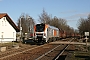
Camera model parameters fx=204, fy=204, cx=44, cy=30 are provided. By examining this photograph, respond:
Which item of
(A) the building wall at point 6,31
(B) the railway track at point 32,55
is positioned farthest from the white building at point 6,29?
(B) the railway track at point 32,55

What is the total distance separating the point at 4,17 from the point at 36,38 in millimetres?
11300

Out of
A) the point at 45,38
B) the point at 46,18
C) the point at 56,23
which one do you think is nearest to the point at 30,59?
the point at 45,38

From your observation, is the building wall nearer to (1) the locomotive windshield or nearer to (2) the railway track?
(1) the locomotive windshield

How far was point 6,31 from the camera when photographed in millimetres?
45219

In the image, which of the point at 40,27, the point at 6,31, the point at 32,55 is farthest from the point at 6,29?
the point at 32,55

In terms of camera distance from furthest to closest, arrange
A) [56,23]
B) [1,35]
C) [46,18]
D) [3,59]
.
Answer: [56,23] → [46,18] → [1,35] → [3,59]

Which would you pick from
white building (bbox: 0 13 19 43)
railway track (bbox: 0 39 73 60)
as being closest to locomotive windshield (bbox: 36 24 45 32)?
Result: white building (bbox: 0 13 19 43)

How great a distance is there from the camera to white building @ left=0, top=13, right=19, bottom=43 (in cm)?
4347

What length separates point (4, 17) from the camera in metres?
44.2

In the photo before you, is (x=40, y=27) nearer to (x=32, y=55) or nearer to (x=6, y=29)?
(x=6, y=29)

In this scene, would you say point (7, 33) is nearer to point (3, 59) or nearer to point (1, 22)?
point (1, 22)

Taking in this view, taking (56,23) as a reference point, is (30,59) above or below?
below

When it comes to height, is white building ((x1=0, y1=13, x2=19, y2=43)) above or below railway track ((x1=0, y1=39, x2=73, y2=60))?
above

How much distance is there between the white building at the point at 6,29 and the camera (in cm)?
4347
